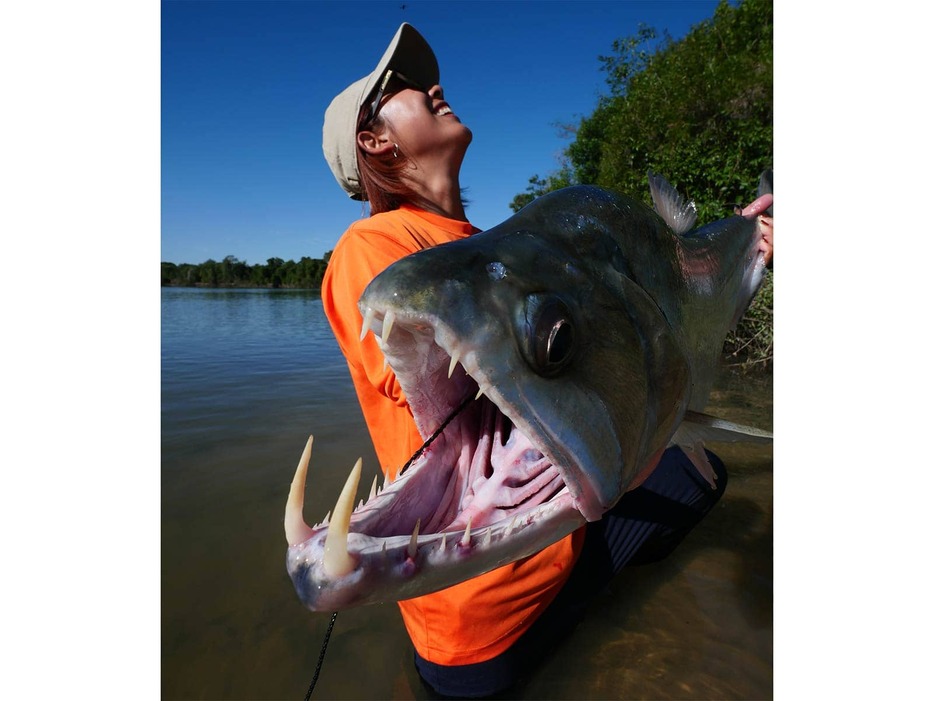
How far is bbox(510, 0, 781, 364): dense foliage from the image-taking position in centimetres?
743

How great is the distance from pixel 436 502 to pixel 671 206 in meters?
1.64

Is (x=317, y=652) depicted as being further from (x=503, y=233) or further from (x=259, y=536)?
(x=503, y=233)

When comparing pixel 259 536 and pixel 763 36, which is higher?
pixel 763 36

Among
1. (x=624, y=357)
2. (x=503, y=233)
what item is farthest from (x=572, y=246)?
(x=624, y=357)

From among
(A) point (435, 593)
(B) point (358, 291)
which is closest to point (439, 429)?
(B) point (358, 291)

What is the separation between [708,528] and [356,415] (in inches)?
180

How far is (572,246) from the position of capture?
47.3 inches

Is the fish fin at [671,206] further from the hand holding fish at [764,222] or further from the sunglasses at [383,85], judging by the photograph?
the sunglasses at [383,85]

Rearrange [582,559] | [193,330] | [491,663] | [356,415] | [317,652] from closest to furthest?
[491,663] → [582,559] → [317,652] → [356,415] → [193,330]

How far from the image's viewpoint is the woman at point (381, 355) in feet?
5.76

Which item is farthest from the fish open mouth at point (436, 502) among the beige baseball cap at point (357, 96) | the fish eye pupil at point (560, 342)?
the beige baseball cap at point (357, 96)

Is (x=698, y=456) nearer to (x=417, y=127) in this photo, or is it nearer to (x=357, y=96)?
(x=417, y=127)

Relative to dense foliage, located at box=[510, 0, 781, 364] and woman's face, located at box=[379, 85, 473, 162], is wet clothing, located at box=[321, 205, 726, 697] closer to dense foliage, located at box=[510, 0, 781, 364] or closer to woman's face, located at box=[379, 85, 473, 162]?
woman's face, located at box=[379, 85, 473, 162]

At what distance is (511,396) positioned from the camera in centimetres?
92
